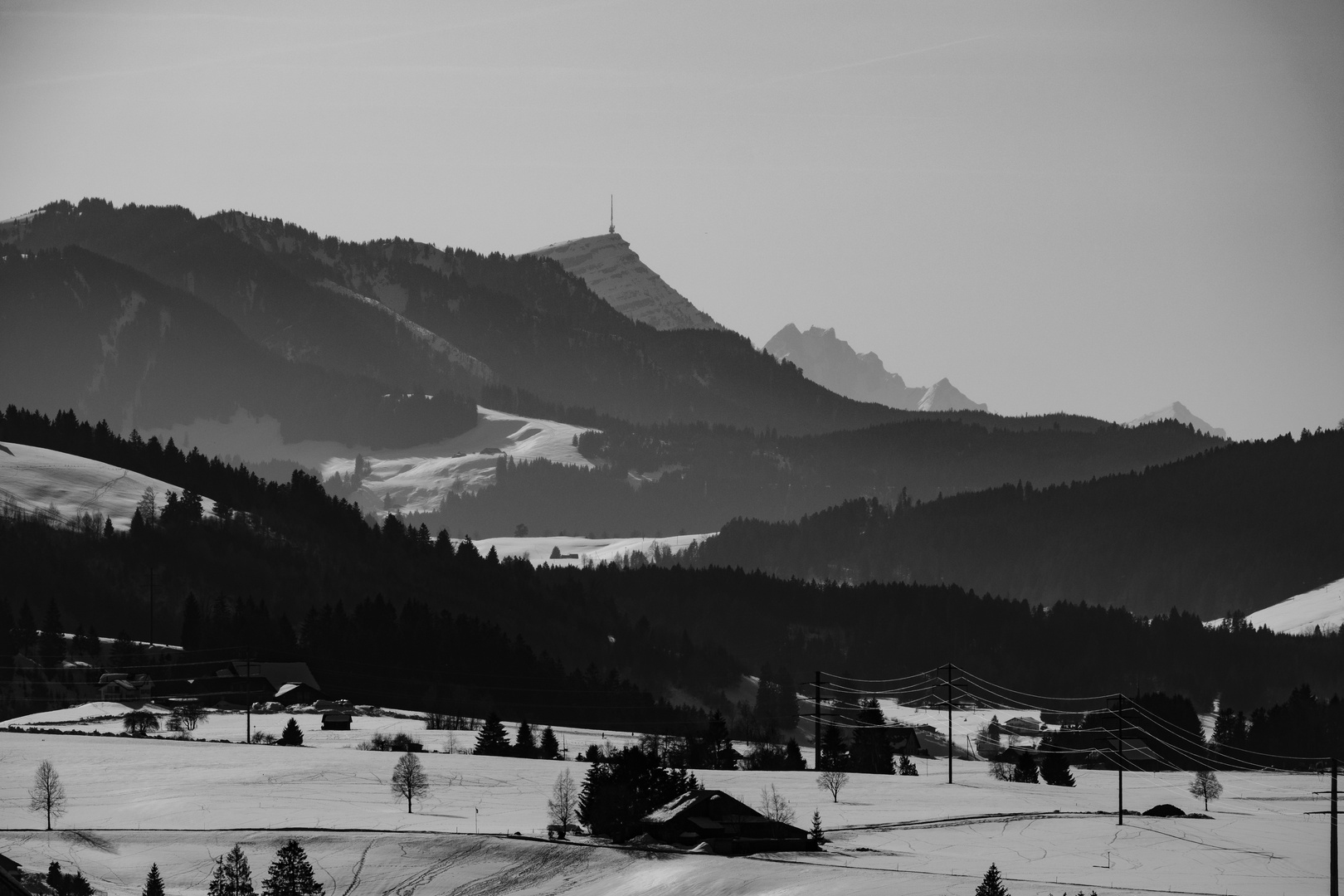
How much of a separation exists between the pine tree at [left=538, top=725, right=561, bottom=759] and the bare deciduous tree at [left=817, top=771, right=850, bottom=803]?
25.0 metres

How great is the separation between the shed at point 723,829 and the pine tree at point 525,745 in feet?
141

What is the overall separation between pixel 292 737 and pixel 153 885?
207 ft

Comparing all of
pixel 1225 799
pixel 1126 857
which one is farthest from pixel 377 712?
pixel 1126 857

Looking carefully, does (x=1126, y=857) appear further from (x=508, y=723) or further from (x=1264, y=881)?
(x=508, y=723)

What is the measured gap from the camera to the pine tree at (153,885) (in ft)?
314

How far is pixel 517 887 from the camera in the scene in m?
104

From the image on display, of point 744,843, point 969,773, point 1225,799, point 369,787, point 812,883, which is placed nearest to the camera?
point 812,883

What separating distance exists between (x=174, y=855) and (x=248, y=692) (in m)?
86.4

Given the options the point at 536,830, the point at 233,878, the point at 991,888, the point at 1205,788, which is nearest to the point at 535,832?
the point at 536,830

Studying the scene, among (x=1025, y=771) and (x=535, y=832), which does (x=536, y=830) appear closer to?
(x=535, y=832)

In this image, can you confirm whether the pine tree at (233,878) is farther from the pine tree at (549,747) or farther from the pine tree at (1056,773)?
the pine tree at (1056,773)

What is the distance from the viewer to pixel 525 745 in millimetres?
161875

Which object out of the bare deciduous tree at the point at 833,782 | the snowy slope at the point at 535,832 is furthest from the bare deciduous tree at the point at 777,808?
the bare deciduous tree at the point at 833,782

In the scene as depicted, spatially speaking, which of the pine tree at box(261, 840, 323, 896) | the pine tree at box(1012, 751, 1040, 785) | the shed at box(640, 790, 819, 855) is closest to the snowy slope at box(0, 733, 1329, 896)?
the shed at box(640, 790, 819, 855)
